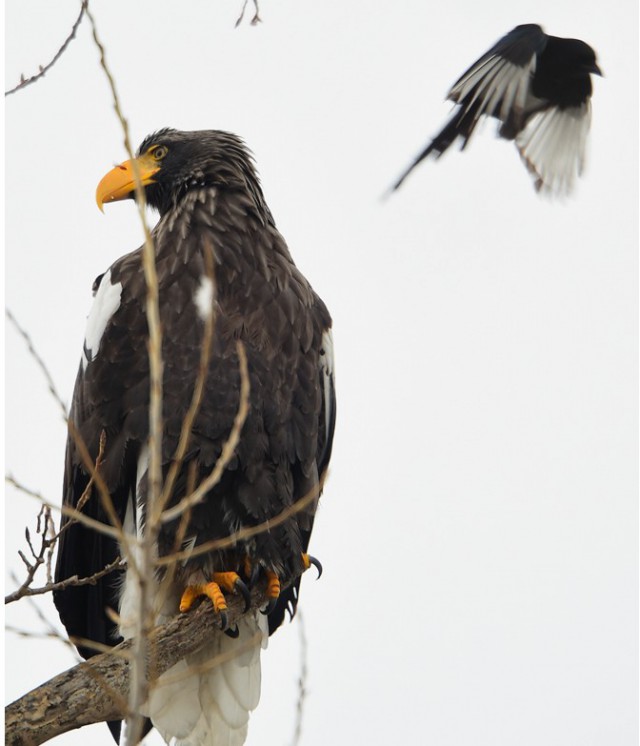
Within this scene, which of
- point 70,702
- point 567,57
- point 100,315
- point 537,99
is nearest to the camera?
point 70,702

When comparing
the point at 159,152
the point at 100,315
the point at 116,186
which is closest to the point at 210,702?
the point at 100,315

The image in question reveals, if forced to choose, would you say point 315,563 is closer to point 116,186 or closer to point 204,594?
point 204,594

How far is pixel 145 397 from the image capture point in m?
3.15

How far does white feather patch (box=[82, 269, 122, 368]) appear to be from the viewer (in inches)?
129

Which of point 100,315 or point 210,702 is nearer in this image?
point 100,315

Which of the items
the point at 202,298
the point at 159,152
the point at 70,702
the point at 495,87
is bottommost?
the point at 70,702

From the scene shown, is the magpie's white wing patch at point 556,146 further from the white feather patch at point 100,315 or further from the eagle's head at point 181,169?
the white feather patch at point 100,315

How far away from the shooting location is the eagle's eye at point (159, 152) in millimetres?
3855

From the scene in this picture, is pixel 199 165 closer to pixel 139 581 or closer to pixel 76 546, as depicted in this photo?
pixel 76 546

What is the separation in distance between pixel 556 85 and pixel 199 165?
4.06 feet

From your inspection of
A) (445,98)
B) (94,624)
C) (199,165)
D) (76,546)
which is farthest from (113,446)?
(445,98)

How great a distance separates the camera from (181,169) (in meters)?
3.81

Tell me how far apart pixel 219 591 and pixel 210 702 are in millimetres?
620

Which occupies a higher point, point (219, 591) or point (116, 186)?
point (116, 186)
